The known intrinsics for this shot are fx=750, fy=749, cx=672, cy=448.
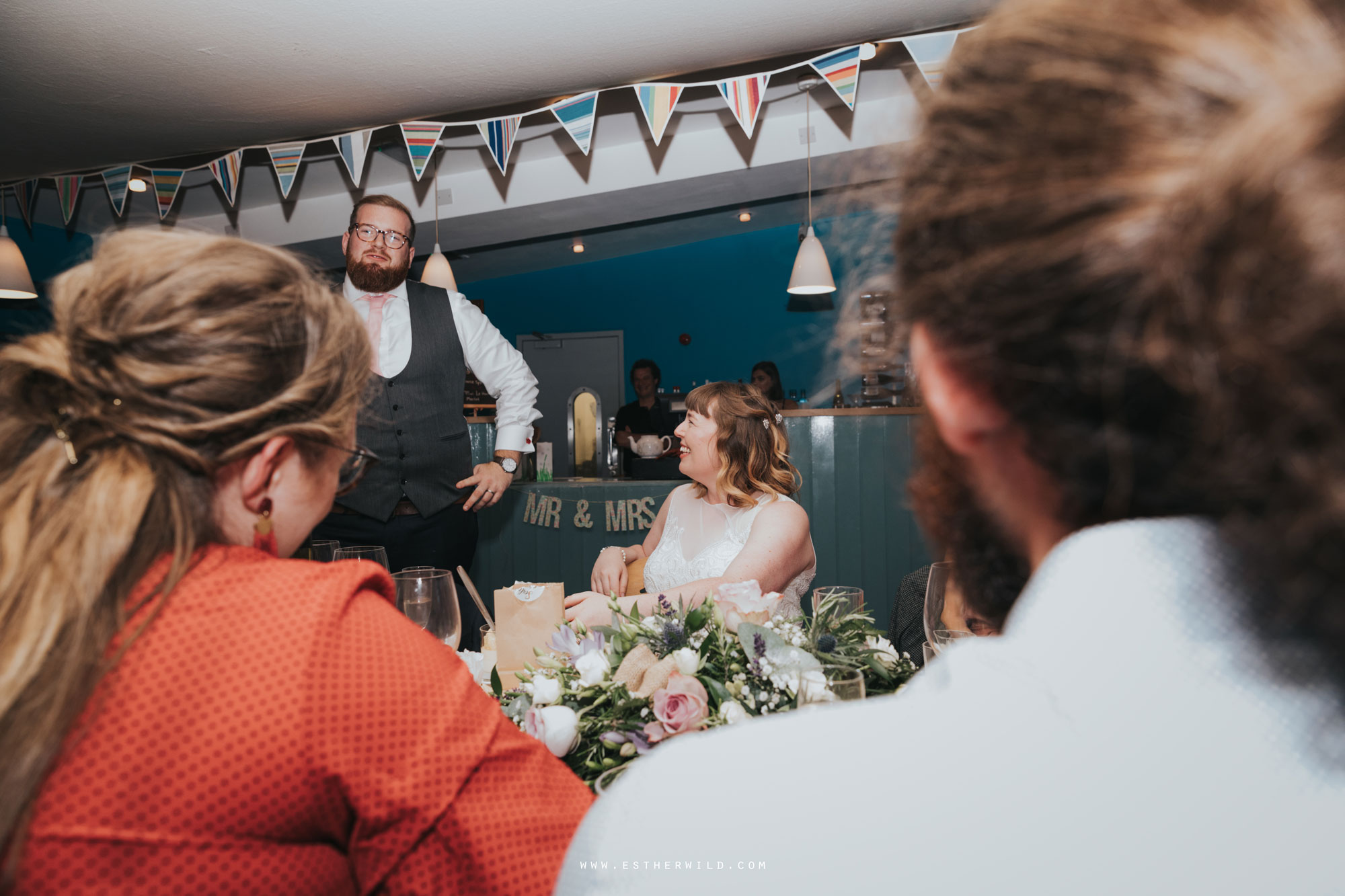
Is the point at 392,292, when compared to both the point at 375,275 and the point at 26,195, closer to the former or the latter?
the point at 375,275

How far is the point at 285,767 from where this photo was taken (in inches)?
19.9

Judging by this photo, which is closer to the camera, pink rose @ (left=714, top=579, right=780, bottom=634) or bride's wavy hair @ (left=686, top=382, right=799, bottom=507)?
pink rose @ (left=714, top=579, right=780, bottom=634)

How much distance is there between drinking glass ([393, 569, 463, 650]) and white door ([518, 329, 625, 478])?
6570mm

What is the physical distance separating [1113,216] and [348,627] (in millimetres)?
545

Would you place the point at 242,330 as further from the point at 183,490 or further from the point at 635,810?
the point at 635,810

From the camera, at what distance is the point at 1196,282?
11.8 inches

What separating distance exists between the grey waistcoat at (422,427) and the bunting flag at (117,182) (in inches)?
117

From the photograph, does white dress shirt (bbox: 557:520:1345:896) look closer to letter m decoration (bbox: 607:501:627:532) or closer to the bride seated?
the bride seated

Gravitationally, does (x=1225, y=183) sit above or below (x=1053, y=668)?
above

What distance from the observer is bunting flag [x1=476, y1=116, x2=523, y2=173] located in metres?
3.95

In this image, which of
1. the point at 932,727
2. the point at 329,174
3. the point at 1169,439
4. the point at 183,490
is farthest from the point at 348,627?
the point at 329,174

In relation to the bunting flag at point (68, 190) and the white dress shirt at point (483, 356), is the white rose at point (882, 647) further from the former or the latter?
the bunting flag at point (68, 190)
